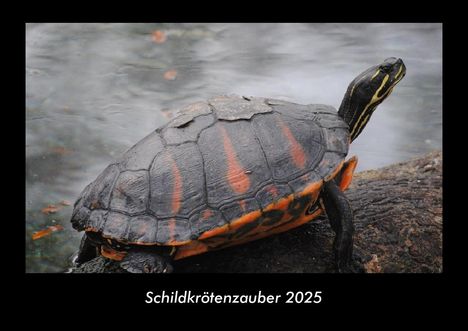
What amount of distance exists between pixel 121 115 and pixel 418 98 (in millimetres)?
7386

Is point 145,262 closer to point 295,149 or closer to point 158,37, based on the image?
point 295,149

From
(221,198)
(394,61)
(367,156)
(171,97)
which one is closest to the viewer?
(221,198)

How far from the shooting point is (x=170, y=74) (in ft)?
38.2

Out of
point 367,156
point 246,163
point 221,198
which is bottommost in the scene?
point 367,156

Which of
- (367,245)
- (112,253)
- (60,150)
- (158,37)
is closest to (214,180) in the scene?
(112,253)

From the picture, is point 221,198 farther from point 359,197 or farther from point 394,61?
point 394,61

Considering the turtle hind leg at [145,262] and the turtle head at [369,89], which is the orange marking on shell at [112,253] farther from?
the turtle head at [369,89]

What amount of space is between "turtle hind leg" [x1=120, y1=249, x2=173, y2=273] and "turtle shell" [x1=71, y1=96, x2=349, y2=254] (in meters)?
0.14

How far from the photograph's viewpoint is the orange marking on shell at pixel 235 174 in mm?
3264

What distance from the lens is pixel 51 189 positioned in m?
6.61

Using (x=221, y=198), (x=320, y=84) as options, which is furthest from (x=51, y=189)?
(x=320, y=84)

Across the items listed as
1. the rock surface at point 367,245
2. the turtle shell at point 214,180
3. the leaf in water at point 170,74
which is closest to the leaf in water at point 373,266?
the rock surface at point 367,245

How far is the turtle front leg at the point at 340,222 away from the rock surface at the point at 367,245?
0.11 m

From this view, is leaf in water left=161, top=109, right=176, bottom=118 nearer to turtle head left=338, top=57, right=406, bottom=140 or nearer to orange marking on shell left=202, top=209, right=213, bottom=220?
turtle head left=338, top=57, right=406, bottom=140
